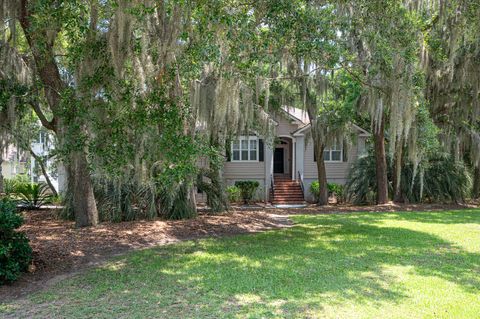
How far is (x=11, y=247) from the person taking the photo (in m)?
5.42

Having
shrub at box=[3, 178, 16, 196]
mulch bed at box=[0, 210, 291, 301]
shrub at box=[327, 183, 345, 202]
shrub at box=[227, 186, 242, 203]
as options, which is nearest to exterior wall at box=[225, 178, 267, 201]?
shrub at box=[227, 186, 242, 203]

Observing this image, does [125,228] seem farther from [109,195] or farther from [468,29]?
[468,29]

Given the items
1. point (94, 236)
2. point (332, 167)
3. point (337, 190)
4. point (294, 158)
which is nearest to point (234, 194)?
point (294, 158)

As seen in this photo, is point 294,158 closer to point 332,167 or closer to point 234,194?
point 332,167

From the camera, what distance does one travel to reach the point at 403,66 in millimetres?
8414

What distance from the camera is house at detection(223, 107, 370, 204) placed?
2016cm

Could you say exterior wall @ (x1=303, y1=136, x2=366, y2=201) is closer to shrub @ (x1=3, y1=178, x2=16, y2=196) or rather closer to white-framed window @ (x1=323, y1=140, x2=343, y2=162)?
white-framed window @ (x1=323, y1=140, x2=343, y2=162)

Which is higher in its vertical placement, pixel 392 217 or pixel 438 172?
pixel 438 172

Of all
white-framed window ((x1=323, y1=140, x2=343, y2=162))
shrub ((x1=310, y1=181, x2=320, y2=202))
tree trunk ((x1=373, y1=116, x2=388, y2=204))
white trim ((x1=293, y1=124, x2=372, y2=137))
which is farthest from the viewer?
white-framed window ((x1=323, y1=140, x2=343, y2=162))

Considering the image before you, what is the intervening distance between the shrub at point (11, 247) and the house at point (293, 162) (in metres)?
14.3

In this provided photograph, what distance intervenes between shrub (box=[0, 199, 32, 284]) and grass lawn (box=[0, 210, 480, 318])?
24.3 inches

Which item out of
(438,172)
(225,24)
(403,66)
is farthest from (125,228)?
(438,172)

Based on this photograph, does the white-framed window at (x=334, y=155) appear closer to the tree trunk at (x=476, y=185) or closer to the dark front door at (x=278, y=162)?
the dark front door at (x=278, y=162)

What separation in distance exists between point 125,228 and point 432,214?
32.9 feet
